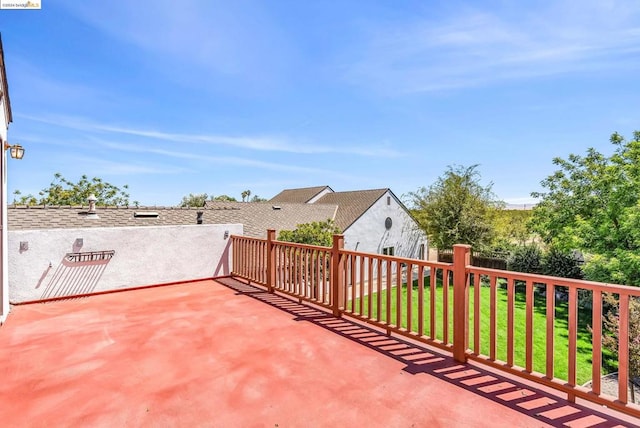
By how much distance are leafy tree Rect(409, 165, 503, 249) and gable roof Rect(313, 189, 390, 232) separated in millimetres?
2820

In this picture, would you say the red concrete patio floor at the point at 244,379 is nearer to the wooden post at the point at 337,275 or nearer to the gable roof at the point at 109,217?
the wooden post at the point at 337,275

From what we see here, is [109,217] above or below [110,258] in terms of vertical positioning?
above


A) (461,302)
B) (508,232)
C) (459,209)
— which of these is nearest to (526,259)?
(508,232)

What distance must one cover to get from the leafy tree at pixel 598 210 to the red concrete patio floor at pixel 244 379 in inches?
372

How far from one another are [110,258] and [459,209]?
1471cm

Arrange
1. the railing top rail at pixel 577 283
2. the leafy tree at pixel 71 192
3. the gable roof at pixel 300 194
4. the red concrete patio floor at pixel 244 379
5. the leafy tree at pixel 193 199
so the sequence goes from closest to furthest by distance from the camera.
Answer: the railing top rail at pixel 577 283 → the red concrete patio floor at pixel 244 379 → the gable roof at pixel 300 194 → the leafy tree at pixel 71 192 → the leafy tree at pixel 193 199

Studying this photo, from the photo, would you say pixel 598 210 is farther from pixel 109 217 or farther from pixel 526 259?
pixel 109 217

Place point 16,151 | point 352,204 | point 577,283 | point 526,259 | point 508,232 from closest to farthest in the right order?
point 577,283
point 16,151
point 526,259
point 352,204
point 508,232

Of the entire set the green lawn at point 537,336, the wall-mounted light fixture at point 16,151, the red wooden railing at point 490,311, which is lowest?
the green lawn at point 537,336

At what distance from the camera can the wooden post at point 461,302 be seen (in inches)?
112

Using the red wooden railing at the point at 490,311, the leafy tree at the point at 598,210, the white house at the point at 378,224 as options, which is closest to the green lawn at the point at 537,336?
the red wooden railing at the point at 490,311

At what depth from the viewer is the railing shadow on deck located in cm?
212

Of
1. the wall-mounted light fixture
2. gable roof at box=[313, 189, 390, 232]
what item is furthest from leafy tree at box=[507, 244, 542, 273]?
the wall-mounted light fixture

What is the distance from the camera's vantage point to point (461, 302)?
2867 mm
